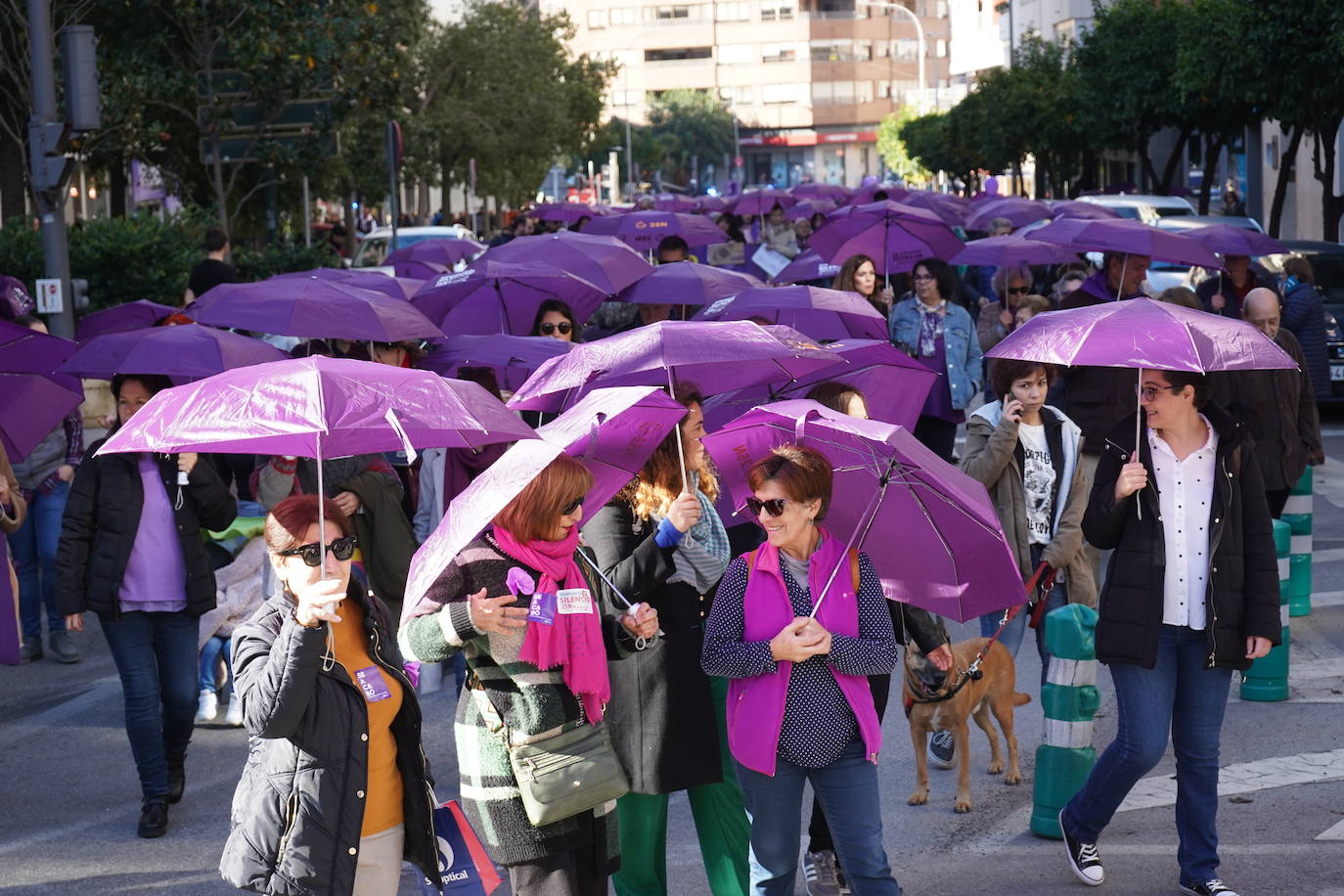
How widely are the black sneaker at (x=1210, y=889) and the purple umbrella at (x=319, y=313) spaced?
455 cm

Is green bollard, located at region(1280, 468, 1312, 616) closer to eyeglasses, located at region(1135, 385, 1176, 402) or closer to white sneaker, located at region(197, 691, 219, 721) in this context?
eyeglasses, located at region(1135, 385, 1176, 402)

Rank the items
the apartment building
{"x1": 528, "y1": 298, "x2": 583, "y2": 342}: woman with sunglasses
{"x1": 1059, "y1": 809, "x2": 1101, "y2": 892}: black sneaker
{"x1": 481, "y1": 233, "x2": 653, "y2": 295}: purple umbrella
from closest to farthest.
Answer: {"x1": 1059, "y1": 809, "x2": 1101, "y2": 892}: black sneaker < {"x1": 528, "y1": 298, "x2": 583, "y2": 342}: woman with sunglasses < {"x1": 481, "y1": 233, "x2": 653, "y2": 295}: purple umbrella < the apartment building

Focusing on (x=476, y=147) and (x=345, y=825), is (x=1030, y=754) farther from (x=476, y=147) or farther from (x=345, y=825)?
(x=476, y=147)

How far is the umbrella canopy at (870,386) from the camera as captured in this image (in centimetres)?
710

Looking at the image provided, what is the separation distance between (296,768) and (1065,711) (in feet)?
10.4

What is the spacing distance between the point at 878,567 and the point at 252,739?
1.84 m

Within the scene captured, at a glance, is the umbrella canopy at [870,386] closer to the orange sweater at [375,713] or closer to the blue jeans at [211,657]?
the orange sweater at [375,713]

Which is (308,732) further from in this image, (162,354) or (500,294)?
(500,294)

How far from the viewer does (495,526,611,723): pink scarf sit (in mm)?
4637

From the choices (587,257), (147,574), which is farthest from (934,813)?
(587,257)

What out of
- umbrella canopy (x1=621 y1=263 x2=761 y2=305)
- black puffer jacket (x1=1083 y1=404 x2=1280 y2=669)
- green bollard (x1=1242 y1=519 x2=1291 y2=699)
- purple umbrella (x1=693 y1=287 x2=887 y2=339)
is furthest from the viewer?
umbrella canopy (x1=621 y1=263 x2=761 y2=305)

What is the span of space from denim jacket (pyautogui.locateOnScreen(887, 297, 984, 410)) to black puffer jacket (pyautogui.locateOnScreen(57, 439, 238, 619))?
5.57 meters

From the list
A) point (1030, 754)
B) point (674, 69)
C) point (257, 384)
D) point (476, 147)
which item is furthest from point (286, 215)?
point (674, 69)

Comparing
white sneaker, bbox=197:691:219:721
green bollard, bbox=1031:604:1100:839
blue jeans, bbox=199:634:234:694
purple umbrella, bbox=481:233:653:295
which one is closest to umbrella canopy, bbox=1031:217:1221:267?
purple umbrella, bbox=481:233:653:295
